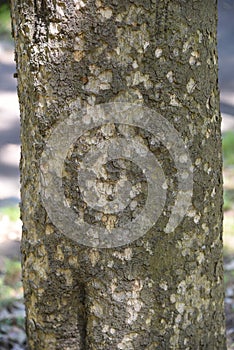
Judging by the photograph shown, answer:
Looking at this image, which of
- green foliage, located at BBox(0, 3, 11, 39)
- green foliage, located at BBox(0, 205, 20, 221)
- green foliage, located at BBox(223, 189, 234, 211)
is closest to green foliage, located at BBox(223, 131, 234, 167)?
green foliage, located at BBox(223, 189, 234, 211)

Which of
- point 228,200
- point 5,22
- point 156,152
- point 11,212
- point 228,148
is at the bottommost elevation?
point 156,152

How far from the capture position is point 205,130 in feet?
5.64

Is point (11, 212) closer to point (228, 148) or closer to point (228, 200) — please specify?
point (228, 200)

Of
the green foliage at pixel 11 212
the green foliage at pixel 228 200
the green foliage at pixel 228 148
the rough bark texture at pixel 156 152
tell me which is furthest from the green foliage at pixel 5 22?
the rough bark texture at pixel 156 152

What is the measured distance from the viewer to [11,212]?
13.3ft

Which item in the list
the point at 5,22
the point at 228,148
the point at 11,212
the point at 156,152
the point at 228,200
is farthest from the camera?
the point at 5,22

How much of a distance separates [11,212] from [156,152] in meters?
2.57

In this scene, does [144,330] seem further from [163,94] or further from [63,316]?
[163,94]

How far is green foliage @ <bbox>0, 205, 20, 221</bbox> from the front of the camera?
3984 millimetres

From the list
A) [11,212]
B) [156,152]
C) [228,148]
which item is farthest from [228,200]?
[156,152]

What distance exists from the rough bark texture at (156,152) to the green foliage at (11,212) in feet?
6.85

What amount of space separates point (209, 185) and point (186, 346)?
0.54 metres

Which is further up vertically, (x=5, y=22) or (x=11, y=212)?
(x=5, y=22)

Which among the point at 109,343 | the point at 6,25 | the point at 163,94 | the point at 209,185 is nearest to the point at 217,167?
the point at 209,185
